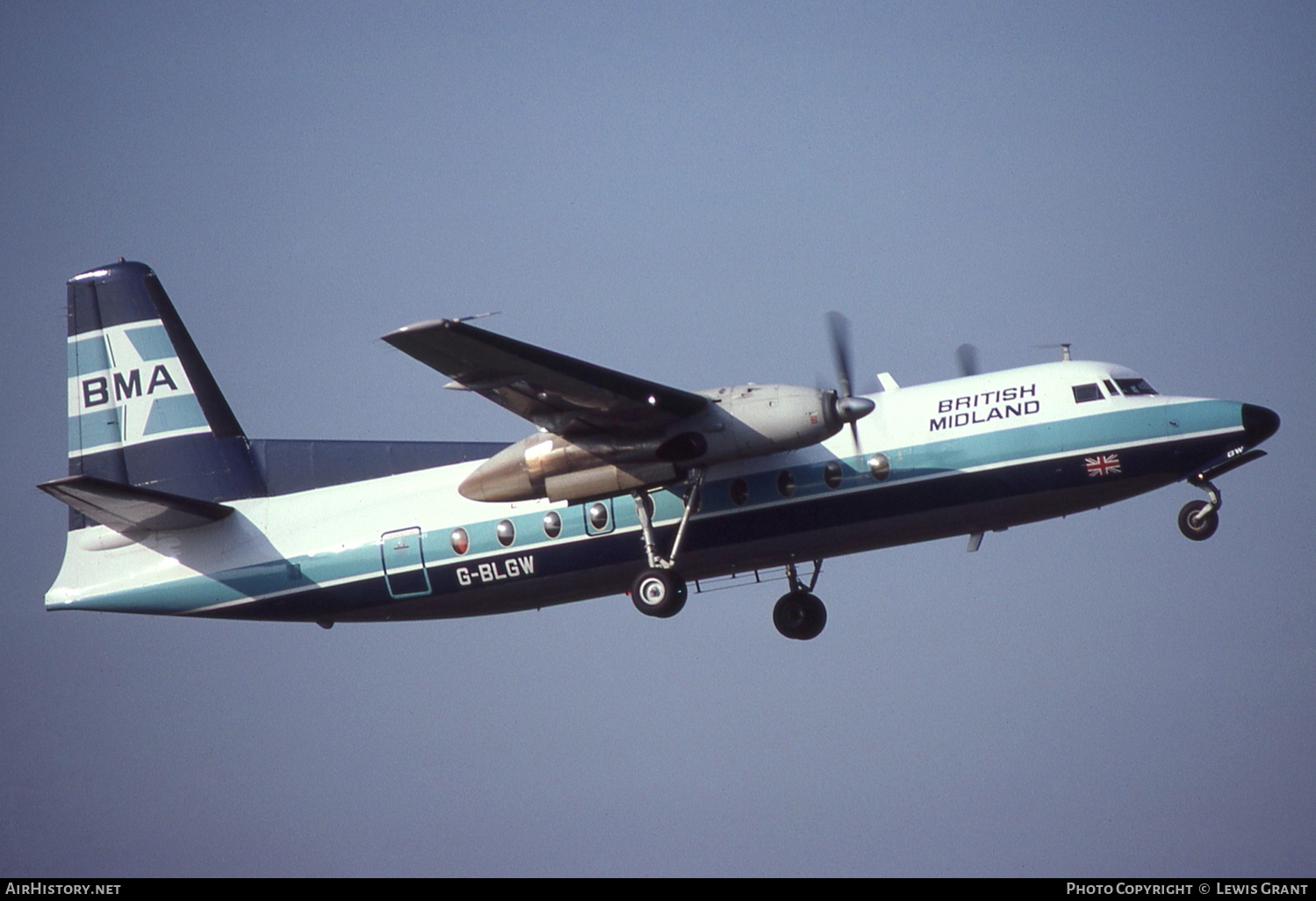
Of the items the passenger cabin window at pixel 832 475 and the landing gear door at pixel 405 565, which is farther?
the landing gear door at pixel 405 565

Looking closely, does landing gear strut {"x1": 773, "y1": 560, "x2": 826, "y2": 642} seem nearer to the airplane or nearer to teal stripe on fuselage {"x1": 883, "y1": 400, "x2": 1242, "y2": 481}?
the airplane

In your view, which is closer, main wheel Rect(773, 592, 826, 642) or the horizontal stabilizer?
the horizontal stabilizer

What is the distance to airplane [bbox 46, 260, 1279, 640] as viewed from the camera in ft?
59.9

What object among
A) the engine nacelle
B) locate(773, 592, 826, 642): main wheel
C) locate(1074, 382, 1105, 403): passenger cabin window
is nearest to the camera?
the engine nacelle

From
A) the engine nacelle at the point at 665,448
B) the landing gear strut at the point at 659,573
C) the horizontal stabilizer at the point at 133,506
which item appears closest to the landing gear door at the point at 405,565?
the engine nacelle at the point at 665,448

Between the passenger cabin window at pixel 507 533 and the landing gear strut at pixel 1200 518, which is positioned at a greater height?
the passenger cabin window at pixel 507 533

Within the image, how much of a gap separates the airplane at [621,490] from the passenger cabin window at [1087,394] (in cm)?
3

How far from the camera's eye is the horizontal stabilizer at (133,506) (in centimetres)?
1900

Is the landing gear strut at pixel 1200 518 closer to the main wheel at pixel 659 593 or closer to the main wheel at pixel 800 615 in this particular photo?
the main wheel at pixel 800 615

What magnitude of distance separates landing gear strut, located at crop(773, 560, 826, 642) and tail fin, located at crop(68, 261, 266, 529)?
8565 millimetres

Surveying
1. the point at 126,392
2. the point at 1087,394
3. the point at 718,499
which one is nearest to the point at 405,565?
the point at 718,499

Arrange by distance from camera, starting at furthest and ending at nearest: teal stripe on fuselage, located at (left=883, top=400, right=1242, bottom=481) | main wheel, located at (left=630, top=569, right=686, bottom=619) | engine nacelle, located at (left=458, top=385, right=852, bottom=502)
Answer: main wheel, located at (left=630, top=569, right=686, bottom=619) < teal stripe on fuselage, located at (left=883, top=400, right=1242, bottom=481) < engine nacelle, located at (left=458, top=385, right=852, bottom=502)

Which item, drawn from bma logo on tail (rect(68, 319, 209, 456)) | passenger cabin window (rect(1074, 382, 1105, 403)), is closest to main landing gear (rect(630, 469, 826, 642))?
passenger cabin window (rect(1074, 382, 1105, 403))

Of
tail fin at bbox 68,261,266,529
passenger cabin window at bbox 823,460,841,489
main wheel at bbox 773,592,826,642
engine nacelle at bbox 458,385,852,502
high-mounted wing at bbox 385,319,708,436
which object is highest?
tail fin at bbox 68,261,266,529
